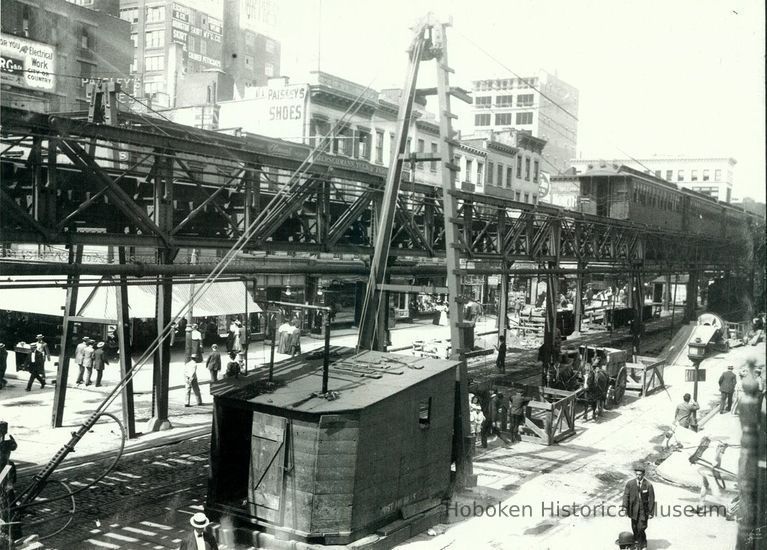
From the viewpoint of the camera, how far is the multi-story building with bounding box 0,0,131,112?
4103cm

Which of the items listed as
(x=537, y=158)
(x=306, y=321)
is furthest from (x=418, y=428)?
(x=537, y=158)

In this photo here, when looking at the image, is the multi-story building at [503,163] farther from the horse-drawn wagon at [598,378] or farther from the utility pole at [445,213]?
the utility pole at [445,213]

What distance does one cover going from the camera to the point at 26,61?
141ft

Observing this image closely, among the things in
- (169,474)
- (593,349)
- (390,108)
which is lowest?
(169,474)

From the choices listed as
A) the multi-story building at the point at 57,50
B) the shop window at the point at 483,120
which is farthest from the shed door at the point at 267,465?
the shop window at the point at 483,120

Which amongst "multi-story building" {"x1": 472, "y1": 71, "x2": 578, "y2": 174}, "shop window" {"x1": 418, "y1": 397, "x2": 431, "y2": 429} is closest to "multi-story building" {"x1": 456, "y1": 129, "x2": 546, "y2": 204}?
"multi-story building" {"x1": 472, "y1": 71, "x2": 578, "y2": 174}

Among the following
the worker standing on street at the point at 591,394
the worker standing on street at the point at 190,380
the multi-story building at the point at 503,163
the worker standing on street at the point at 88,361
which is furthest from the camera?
the multi-story building at the point at 503,163

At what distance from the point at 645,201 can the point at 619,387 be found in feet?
81.3

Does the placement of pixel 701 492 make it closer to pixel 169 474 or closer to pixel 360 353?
pixel 360 353

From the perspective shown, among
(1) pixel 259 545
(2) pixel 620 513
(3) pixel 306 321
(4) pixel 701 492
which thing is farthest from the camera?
(3) pixel 306 321

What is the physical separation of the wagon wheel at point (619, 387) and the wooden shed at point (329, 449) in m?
12.0

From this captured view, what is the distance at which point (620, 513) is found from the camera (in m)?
12.6

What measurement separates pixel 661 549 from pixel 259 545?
6.29 metres

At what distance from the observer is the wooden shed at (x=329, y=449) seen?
9.94m
